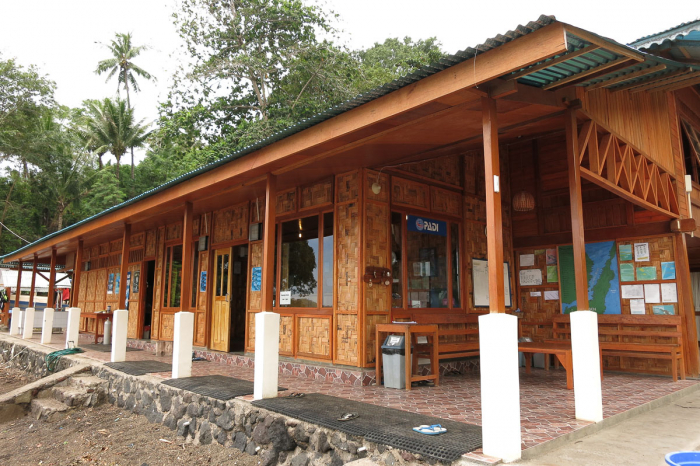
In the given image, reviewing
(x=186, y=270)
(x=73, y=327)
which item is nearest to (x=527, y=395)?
(x=186, y=270)

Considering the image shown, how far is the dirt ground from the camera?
577 centimetres

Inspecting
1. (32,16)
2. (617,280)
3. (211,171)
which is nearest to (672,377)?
(617,280)

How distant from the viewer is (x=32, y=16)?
982 inches

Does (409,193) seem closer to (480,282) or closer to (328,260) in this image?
(328,260)

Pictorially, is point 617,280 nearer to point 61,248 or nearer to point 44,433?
point 44,433

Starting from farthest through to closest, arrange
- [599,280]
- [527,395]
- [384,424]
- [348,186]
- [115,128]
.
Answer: [115,128] < [599,280] < [348,186] < [527,395] < [384,424]

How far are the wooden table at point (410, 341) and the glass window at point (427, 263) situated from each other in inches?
30.7

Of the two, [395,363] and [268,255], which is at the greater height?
[268,255]

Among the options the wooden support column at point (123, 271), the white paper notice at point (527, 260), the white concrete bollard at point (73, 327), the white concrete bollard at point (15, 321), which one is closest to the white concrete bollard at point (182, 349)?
the wooden support column at point (123, 271)

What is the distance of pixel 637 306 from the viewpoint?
26.2ft

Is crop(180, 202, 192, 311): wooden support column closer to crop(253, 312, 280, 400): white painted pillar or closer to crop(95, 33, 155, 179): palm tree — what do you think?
crop(253, 312, 280, 400): white painted pillar

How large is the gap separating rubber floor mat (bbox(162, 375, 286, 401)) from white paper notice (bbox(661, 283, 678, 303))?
6.17m

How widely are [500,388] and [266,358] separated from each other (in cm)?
316

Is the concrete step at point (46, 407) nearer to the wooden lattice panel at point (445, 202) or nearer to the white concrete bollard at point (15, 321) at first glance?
the wooden lattice panel at point (445, 202)
